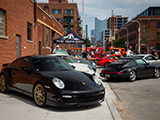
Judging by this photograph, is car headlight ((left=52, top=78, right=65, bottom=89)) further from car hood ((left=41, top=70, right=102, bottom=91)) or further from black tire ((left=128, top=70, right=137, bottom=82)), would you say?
black tire ((left=128, top=70, right=137, bottom=82))

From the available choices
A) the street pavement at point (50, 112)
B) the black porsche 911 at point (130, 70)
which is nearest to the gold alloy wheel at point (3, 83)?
the street pavement at point (50, 112)

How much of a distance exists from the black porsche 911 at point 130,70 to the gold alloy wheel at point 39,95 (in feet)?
18.6

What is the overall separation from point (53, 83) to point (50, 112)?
0.72 metres

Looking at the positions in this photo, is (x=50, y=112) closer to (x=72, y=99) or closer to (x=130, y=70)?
(x=72, y=99)

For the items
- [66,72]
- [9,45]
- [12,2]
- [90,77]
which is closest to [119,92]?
[90,77]

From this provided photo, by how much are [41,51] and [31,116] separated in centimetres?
1822

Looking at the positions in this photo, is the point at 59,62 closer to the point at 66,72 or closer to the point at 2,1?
the point at 66,72

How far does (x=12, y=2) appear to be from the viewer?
507 inches

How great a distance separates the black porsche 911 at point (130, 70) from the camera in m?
10.3

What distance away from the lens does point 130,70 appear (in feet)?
34.2

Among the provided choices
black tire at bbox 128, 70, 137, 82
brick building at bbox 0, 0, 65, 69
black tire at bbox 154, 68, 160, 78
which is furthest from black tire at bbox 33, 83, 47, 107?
black tire at bbox 154, 68, 160, 78

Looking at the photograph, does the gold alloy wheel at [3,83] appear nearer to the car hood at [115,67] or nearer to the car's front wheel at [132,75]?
the car hood at [115,67]

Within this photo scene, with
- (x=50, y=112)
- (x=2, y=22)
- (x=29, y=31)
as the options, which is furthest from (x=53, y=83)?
(x=29, y=31)

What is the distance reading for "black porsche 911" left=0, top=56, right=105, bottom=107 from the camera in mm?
4883
